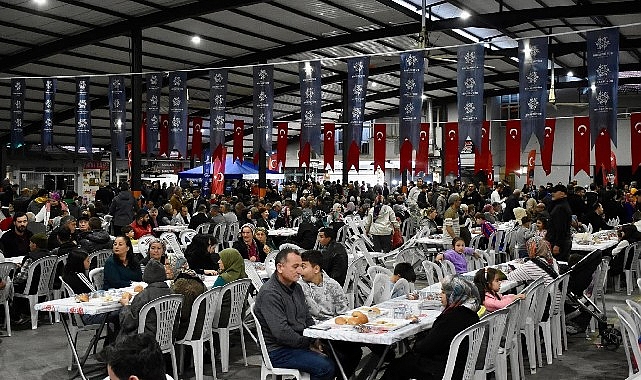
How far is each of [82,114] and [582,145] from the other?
10.5 metres

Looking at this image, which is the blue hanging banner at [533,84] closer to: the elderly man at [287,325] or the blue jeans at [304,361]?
the elderly man at [287,325]

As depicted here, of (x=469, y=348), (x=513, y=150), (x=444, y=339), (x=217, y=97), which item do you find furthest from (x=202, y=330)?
(x=513, y=150)

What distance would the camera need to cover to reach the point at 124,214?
44.4ft

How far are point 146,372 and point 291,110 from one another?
94.6ft

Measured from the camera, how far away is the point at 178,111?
1490 cm

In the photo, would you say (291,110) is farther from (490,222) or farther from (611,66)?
(611,66)

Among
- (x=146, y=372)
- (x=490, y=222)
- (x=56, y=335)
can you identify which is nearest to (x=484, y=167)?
(x=490, y=222)

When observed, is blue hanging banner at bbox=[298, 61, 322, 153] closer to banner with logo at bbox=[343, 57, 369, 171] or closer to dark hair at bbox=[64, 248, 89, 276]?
banner with logo at bbox=[343, 57, 369, 171]

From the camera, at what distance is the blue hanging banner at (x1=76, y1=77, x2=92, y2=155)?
1511cm

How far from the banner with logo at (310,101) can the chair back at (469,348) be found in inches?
365

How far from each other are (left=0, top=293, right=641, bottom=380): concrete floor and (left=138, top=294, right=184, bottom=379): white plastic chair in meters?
0.80

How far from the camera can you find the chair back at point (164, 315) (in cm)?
523

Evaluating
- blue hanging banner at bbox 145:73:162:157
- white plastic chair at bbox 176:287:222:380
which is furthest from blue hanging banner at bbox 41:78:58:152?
white plastic chair at bbox 176:287:222:380

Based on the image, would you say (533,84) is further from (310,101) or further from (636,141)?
(310,101)
